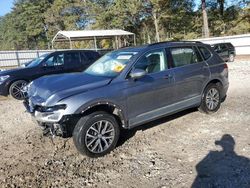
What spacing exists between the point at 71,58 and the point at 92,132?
22.7 feet

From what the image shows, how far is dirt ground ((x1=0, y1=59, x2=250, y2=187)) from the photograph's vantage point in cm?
400

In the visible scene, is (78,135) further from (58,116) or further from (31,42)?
(31,42)

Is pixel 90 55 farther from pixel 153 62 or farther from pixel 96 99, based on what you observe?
pixel 96 99

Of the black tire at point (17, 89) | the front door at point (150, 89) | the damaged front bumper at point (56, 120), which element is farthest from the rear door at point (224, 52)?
the damaged front bumper at point (56, 120)

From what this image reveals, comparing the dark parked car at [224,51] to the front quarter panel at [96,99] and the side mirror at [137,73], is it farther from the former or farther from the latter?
the front quarter panel at [96,99]

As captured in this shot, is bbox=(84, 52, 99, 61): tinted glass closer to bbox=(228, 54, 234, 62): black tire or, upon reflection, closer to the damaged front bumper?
the damaged front bumper

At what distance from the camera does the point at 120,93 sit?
4926 millimetres

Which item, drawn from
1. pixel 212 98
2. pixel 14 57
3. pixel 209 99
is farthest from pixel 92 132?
pixel 14 57

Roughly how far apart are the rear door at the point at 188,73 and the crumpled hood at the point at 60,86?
1.64 metres

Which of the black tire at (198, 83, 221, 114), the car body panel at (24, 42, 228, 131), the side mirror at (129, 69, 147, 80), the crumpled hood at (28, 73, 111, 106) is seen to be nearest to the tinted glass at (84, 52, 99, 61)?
the car body panel at (24, 42, 228, 131)

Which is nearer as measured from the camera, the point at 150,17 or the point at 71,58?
the point at 71,58

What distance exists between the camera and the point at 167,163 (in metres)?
4.44

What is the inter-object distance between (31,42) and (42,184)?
76991 millimetres

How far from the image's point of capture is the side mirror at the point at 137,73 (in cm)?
502
